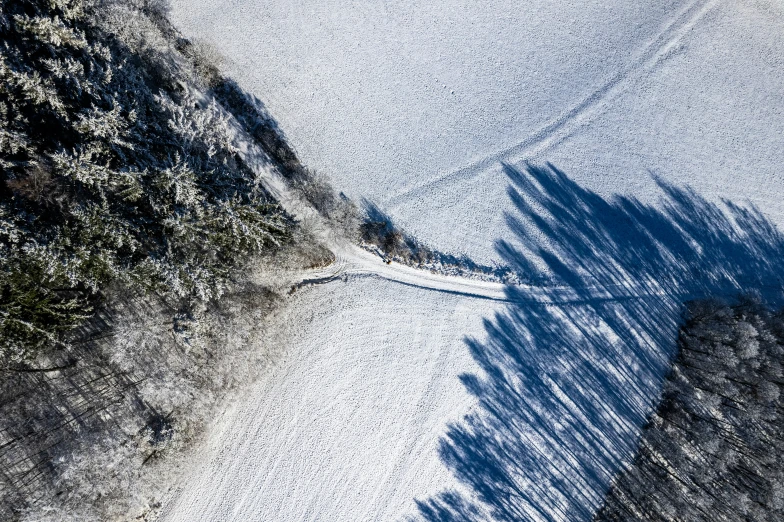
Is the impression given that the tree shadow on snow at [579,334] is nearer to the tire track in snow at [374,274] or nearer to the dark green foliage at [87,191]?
the tire track in snow at [374,274]

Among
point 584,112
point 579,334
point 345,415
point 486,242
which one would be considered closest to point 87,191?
point 345,415

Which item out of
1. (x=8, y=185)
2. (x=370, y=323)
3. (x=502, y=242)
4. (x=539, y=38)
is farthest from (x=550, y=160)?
(x=8, y=185)

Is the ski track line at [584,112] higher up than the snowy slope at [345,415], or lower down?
higher up

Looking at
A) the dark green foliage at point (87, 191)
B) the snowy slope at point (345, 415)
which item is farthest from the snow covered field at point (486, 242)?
the dark green foliage at point (87, 191)

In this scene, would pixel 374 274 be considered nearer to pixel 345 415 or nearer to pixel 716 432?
pixel 345 415

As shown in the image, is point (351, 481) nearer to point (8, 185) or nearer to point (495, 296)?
point (495, 296)
